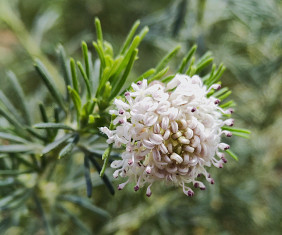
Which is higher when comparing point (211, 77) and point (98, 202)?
point (211, 77)

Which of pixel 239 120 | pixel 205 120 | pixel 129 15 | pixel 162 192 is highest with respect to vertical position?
pixel 205 120

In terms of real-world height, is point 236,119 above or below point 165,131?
below

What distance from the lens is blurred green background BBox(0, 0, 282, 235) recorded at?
935 mm

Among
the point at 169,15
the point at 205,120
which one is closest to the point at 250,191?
the point at 169,15

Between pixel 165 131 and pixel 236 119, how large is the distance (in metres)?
0.76

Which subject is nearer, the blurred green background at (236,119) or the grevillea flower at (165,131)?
the grevillea flower at (165,131)

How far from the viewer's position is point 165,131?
43 centimetres

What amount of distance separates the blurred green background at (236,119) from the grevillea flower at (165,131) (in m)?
0.40

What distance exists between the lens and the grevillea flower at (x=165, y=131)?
1.39ft

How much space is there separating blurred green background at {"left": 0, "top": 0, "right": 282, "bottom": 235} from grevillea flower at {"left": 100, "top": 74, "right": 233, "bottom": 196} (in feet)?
1.33

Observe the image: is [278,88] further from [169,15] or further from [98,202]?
[98,202]

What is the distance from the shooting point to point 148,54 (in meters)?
1.38

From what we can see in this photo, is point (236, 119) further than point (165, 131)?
Yes

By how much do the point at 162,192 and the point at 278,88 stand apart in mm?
553
